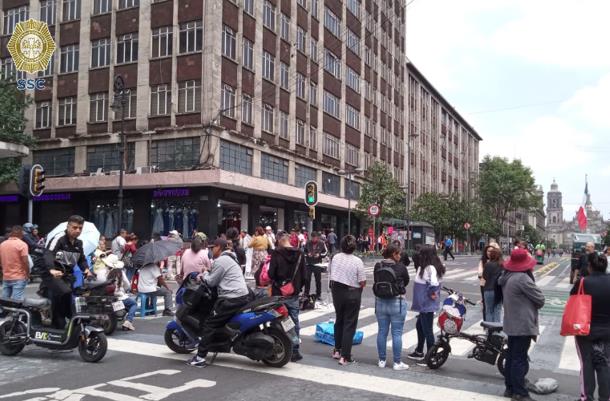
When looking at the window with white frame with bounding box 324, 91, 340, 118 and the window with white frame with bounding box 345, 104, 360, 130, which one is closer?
the window with white frame with bounding box 324, 91, 340, 118

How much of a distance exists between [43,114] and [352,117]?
2402cm

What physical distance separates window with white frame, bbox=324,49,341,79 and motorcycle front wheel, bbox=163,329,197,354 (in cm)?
3674

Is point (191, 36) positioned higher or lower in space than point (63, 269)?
higher

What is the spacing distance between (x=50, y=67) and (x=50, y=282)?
3062cm

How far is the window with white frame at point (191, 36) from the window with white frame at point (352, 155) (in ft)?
63.5

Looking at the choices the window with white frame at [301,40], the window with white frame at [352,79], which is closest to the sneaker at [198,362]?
the window with white frame at [301,40]

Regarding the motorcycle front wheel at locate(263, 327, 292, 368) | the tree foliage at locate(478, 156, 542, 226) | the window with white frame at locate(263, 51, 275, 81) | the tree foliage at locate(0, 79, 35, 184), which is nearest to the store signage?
the tree foliage at locate(0, 79, 35, 184)

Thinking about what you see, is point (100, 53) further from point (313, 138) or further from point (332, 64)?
point (332, 64)

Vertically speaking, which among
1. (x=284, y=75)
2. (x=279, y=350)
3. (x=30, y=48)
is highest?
(x=284, y=75)

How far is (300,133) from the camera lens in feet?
128

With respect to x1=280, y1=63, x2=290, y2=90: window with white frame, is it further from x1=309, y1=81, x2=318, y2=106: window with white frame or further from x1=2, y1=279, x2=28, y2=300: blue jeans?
x1=2, y1=279, x2=28, y2=300: blue jeans

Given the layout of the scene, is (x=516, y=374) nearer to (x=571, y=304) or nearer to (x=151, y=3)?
(x=571, y=304)

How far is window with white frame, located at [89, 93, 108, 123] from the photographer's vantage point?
1278 inches

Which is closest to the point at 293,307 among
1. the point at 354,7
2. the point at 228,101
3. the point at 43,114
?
the point at 228,101
